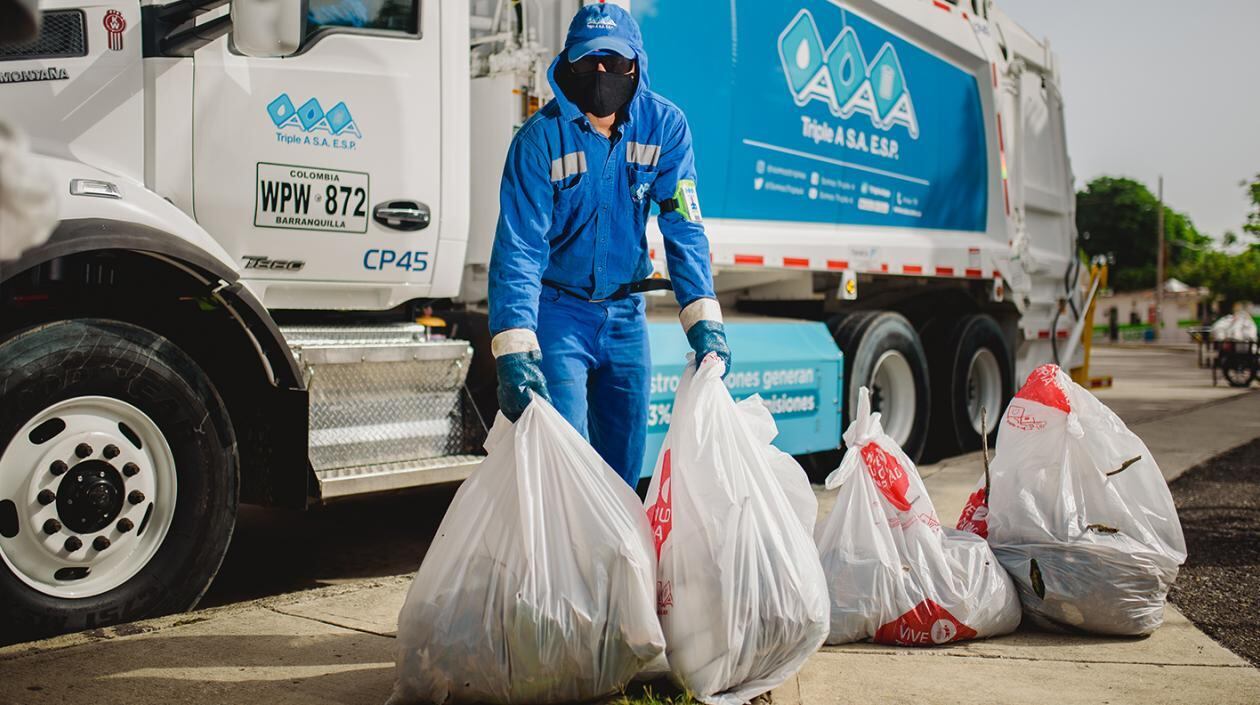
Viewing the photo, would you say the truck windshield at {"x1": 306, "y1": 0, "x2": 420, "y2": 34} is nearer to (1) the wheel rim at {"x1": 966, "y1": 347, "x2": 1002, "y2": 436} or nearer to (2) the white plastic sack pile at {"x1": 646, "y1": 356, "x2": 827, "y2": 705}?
(2) the white plastic sack pile at {"x1": 646, "y1": 356, "x2": 827, "y2": 705}

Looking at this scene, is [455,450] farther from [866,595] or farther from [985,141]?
[985,141]

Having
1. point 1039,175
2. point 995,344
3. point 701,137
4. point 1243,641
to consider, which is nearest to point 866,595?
point 1243,641

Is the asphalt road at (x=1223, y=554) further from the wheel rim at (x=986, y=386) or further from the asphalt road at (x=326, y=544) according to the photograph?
the asphalt road at (x=326, y=544)

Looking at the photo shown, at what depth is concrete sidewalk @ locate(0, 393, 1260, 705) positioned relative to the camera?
2.95 m

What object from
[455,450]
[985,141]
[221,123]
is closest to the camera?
[221,123]

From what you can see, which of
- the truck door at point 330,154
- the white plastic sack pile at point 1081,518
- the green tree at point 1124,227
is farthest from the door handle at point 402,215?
the green tree at point 1124,227

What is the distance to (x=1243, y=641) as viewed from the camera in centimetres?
366

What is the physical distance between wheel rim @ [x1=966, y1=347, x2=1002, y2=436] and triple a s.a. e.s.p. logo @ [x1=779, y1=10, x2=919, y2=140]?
71.6 inches

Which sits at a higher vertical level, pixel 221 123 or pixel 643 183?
pixel 221 123

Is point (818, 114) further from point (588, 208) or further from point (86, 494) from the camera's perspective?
point (86, 494)

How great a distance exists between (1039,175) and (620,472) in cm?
690

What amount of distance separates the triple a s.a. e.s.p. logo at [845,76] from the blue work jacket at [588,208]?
3.13m

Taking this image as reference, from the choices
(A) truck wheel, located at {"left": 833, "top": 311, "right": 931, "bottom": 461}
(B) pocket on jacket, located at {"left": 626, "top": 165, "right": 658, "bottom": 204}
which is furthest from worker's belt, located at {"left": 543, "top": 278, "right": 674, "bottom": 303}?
(A) truck wheel, located at {"left": 833, "top": 311, "right": 931, "bottom": 461}

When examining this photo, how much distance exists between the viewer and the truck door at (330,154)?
3.83 meters
